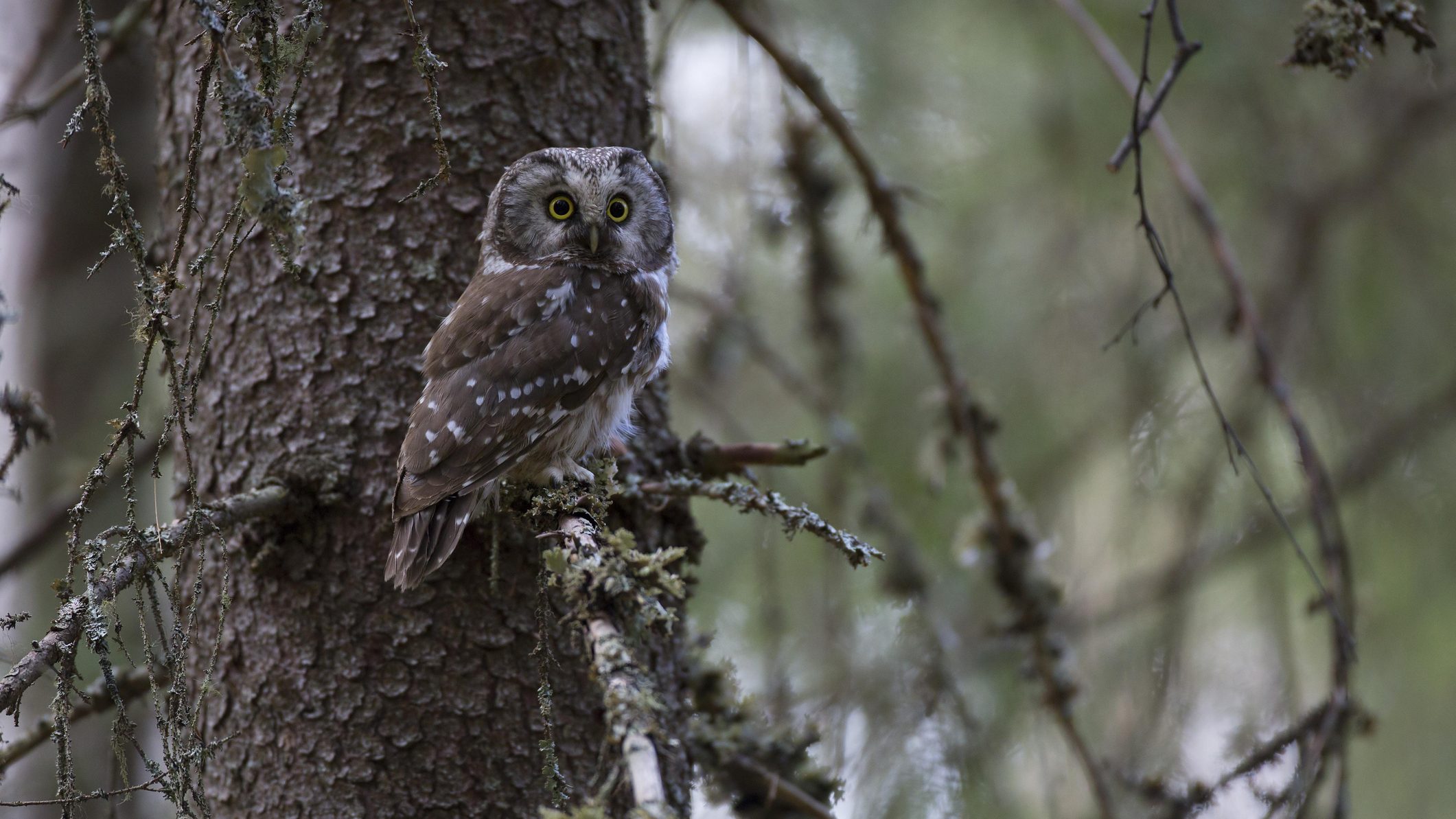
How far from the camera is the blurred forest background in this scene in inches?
134

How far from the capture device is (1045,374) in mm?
4352

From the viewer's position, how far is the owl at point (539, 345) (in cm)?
201

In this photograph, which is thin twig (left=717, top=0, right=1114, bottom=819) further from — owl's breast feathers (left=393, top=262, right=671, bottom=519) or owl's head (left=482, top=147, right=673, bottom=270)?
owl's breast feathers (left=393, top=262, right=671, bottom=519)

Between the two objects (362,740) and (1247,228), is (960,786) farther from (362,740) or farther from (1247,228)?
(1247,228)

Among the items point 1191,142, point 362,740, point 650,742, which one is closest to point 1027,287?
point 1191,142

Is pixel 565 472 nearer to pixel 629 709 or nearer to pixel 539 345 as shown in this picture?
pixel 539 345

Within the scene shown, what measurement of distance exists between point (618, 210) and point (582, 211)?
11 cm

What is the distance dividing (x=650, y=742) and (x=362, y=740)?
3.18 feet

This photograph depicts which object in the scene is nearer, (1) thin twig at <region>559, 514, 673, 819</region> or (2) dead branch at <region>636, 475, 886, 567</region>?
(1) thin twig at <region>559, 514, 673, 819</region>

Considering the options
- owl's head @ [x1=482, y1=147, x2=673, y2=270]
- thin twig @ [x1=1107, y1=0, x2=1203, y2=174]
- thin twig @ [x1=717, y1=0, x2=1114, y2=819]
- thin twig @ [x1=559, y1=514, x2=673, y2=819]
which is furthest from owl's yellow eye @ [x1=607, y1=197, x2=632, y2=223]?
thin twig @ [x1=559, y1=514, x2=673, y2=819]

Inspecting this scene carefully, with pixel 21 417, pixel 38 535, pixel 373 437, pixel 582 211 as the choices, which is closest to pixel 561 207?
pixel 582 211

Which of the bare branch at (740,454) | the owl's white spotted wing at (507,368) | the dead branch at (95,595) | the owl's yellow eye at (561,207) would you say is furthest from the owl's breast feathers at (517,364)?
the dead branch at (95,595)

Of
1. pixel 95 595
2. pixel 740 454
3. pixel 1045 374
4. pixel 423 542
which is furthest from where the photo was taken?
pixel 1045 374

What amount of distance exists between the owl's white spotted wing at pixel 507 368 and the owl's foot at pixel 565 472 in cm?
13
